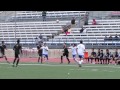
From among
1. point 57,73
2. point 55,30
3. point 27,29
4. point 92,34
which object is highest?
point 27,29

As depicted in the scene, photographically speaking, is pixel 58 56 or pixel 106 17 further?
A: pixel 106 17

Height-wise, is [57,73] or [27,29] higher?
[27,29]

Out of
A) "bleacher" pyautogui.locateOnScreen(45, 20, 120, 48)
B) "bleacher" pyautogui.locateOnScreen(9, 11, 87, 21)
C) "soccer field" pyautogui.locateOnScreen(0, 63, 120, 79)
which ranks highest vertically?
"bleacher" pyautogui.locateOnScreen(9, 11, 87, 21)

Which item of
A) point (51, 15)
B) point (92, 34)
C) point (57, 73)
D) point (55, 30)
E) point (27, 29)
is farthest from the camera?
point (51, 15)

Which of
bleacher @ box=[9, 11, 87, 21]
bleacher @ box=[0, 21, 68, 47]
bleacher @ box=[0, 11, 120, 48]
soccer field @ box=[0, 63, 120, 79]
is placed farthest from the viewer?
bleacher @ box=[9, 11, 87, 21]

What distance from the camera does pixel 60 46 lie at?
45312mm

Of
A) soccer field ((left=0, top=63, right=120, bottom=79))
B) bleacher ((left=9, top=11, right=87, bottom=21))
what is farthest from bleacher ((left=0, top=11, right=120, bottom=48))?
soccer field ((left=0, top=63, right=120, bottom=79))

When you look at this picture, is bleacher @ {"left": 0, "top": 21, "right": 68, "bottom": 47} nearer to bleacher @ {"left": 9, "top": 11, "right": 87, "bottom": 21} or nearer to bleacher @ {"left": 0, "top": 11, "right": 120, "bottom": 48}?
bleacher @ {"left": 0, "top": 11, "right": 120, "bottom": 48}

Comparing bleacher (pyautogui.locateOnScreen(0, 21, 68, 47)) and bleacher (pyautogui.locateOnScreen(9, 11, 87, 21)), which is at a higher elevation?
bleacher (pyautogui.locateOnScreen(9, 11, 87, 21))

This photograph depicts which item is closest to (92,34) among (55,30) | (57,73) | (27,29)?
(55,30)

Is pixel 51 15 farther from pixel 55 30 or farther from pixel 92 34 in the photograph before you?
pixel 92 34
